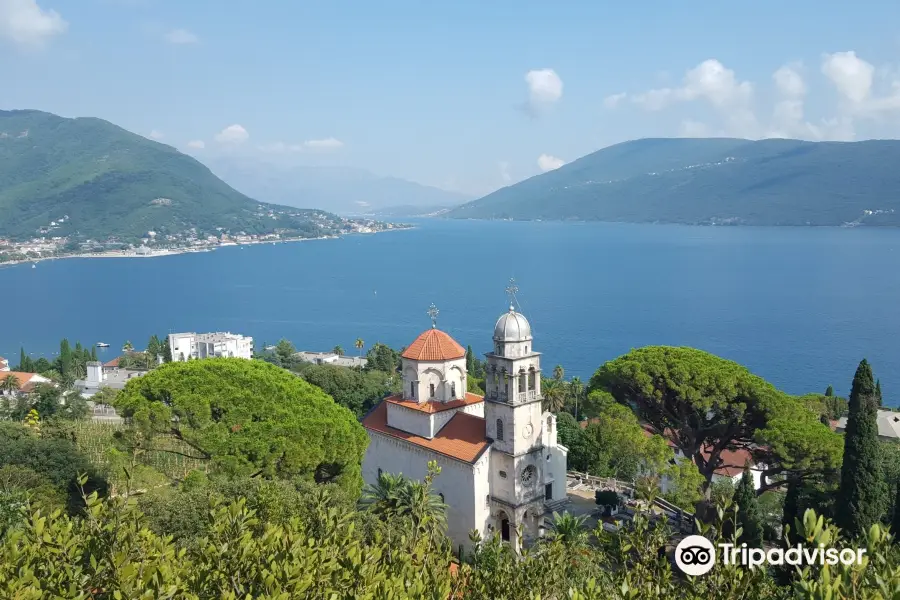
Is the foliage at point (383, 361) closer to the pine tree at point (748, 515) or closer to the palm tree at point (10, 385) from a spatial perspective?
the palm tree at point (10, 385)

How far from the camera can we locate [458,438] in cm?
2812

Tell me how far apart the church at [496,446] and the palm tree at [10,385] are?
42.5 m

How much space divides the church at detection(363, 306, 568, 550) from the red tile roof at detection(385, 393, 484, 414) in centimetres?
5

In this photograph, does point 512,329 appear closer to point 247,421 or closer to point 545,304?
point 247,421

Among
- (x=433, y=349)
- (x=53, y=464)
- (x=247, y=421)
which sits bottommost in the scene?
(x=53, y=464)

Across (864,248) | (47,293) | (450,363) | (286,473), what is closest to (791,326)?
(450,363)

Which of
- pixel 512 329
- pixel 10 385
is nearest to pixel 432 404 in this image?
pixel 512 329

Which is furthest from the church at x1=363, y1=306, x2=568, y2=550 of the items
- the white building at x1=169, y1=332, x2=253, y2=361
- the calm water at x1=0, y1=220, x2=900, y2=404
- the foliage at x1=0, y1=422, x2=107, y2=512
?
the calm water at x1=0, y1=220, x2=900, y2=404

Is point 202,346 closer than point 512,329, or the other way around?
point 512,329

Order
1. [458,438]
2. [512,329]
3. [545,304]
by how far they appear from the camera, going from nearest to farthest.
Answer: [512,329] < [458,438] < [545,304]

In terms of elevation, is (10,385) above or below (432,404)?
below

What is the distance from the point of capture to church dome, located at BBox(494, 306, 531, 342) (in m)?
26.5

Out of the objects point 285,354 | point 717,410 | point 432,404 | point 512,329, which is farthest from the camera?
point 285,354

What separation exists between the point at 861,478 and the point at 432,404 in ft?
55.4
